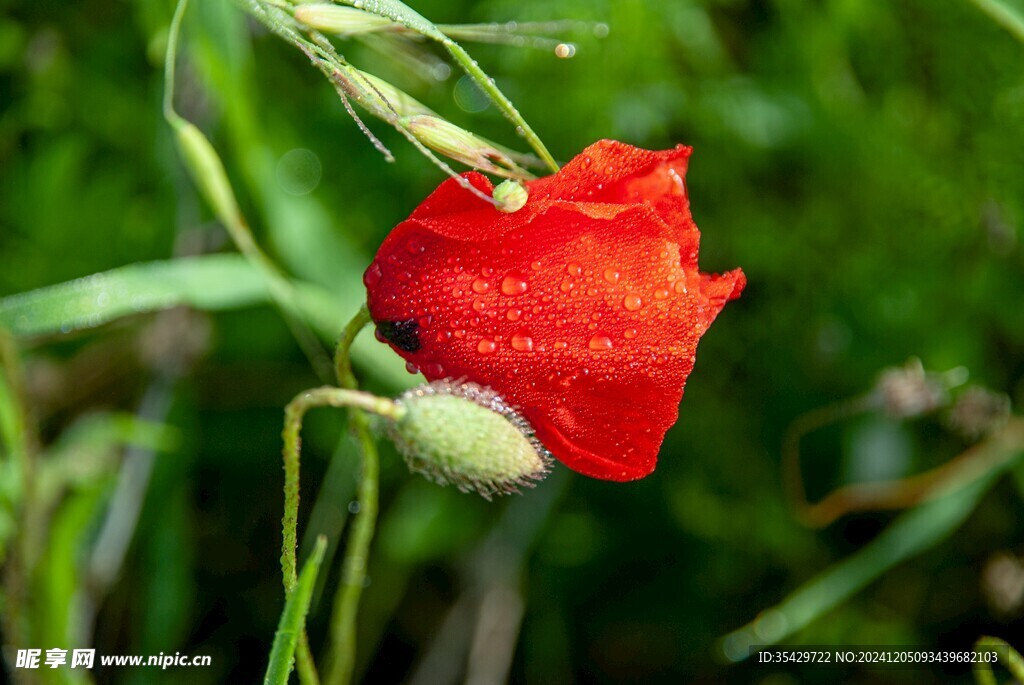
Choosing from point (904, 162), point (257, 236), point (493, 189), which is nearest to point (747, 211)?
point (904, 162)

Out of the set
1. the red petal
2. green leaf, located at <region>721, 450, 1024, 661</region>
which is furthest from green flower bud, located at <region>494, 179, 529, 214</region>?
green leaf, located at <region>721, 450, 1024, 661</region>

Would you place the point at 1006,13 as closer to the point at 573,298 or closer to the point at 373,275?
the point at 573,298

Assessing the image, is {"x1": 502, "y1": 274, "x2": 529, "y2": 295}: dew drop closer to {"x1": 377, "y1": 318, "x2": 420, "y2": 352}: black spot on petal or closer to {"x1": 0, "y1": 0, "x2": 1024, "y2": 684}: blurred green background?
{"x1": 377, "y1": 318, "x2": 420, "y2": 352}: black spot on petal

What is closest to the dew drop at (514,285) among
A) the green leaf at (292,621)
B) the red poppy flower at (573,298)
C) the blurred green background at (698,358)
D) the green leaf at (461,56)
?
the red poppy flower at (573,298)

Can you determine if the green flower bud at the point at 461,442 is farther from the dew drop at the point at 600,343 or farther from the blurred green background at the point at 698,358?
the blurred green background at the point at 698,358

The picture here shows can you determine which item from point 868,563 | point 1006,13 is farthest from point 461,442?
point 868,563

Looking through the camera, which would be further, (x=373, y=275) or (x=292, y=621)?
(x=373, y=275)
